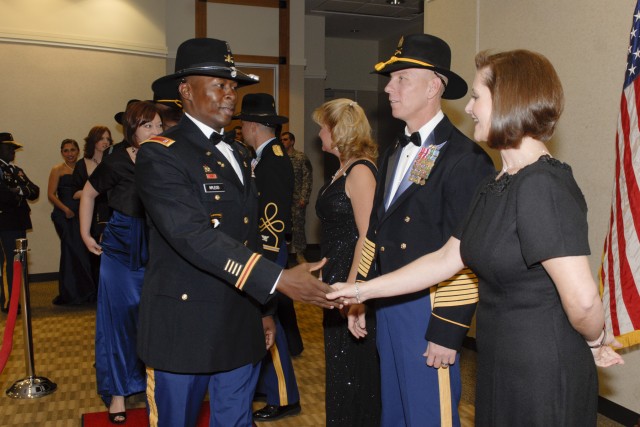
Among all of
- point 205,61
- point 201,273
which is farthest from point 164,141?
point 201,273

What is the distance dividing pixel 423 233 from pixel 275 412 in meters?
2.02

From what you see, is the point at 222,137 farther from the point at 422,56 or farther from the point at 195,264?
the point at 422,56

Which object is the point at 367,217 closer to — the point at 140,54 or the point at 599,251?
the point at 599,251

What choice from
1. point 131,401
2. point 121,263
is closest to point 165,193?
point 121,263

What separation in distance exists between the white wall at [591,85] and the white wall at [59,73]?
600 cm

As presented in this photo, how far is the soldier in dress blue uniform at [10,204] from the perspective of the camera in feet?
21.0

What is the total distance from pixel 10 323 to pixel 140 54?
6130 mm

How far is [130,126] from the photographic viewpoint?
3646mm

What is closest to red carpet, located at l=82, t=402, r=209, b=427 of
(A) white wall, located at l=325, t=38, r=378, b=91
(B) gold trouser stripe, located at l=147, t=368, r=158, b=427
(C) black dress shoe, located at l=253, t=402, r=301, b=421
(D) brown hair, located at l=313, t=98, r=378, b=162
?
(C) black dress shoe, located at l=253, t=402, r=301, b=421

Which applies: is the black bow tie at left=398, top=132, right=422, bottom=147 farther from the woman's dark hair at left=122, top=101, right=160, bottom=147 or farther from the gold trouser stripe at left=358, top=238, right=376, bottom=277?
the woman's dark hair at left=122, top=101, right=160, bottom=147

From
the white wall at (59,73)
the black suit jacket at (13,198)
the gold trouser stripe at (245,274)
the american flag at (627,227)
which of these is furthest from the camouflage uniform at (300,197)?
the gold trouser stripe at (245,274)

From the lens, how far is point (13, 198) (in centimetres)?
644

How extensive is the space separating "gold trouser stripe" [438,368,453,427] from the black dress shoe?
70.8 inches

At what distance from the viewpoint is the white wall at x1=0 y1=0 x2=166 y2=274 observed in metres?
8.40
